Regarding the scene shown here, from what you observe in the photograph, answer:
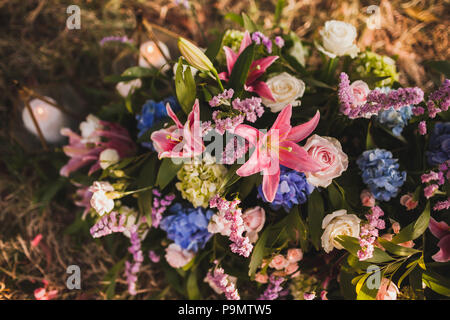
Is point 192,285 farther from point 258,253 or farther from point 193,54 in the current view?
point 193,54

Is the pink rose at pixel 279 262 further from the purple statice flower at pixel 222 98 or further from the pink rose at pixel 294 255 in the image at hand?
the purple statice flower at pixel 222 98

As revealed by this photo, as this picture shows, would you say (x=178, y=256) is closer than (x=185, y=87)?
No

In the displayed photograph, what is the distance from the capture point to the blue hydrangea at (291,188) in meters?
0.69

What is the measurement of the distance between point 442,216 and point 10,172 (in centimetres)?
144

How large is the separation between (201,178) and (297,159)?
242mm

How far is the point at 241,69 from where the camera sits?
71cm

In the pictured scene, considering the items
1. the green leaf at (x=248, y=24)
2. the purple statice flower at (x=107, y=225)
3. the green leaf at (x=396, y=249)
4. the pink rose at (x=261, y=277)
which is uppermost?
the green leaf at (x=248, y=24)

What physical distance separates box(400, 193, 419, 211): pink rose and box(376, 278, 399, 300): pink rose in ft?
0.57

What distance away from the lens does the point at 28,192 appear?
1219 millimetres

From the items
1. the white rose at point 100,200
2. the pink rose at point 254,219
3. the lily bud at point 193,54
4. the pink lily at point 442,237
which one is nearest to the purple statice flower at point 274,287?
the pink rose at point 254,219

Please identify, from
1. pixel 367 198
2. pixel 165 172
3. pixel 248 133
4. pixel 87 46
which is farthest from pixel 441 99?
pixel 87 46

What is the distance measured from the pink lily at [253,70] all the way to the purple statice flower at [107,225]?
16.5 inches

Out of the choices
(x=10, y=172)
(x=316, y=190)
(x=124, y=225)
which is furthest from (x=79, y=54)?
(x=316, y=190)

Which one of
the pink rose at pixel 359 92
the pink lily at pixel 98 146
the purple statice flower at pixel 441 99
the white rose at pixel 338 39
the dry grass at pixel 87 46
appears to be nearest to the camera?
the purple statice flower at pixel 441 99
